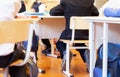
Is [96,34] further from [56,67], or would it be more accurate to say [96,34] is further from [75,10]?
[56,67]

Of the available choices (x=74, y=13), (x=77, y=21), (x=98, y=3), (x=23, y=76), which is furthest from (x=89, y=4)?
(x=98, y=3)

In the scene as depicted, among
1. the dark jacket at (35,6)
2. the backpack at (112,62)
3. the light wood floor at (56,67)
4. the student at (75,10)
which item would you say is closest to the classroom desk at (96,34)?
the backpack at (112,62)

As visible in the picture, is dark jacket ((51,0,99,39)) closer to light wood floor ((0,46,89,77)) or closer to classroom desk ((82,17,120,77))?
light wood floor ((0,46,89,77))

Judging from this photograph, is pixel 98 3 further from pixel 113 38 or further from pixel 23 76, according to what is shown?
pixel 23 76

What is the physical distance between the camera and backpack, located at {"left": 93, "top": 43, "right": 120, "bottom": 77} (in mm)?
1609

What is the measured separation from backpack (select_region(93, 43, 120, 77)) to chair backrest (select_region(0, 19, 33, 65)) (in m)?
0.52

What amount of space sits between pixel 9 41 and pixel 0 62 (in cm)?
16

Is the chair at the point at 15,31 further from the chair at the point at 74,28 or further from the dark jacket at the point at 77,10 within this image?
the dark jacket at the point at 77,10

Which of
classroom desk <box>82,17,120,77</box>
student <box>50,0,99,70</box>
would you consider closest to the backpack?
classroom desk <box>82,17,120,77</box>

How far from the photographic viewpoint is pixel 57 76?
2.88 metres

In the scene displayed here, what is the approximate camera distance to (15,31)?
1.49 m

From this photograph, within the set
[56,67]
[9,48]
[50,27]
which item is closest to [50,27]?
[50,27]

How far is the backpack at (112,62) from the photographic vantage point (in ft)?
5.28

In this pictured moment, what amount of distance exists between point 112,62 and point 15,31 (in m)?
0.63
